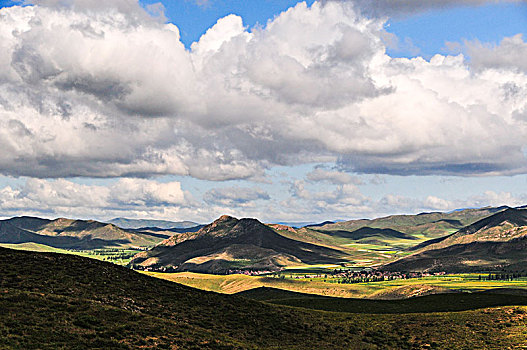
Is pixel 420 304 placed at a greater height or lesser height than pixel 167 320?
lesser

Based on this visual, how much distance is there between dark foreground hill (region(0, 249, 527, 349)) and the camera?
57.2 m

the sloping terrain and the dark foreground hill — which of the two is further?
the sloping terrain

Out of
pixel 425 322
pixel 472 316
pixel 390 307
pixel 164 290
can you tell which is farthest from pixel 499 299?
pixel 164 290

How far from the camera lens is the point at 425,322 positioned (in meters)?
99.9

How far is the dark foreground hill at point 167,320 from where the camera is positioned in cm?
5716

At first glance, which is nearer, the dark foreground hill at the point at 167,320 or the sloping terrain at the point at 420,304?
the dark foreground hill at the point at 167,320

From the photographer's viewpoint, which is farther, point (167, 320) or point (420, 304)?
point (420, 304)

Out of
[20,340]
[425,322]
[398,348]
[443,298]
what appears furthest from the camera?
[443,298]

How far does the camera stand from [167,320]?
71.9 m

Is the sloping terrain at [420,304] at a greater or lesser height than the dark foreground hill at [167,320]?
lesser

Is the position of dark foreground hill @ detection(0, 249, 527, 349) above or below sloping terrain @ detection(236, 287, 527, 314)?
above

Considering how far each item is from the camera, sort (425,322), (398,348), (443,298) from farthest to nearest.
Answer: (443,298), (425,322), (398,348)

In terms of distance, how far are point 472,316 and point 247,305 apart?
169 ft

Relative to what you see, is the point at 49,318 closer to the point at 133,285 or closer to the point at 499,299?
the point at 133,285
